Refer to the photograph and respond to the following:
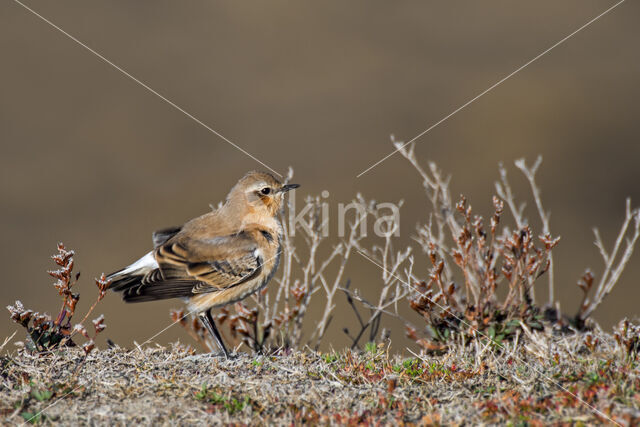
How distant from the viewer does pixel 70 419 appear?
197 inches

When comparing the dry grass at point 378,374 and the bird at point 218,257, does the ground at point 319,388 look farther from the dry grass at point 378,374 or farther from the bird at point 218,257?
the bird at point 218,257

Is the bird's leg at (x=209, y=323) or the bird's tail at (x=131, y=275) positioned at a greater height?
the bird's tail at (x=131, y=275)

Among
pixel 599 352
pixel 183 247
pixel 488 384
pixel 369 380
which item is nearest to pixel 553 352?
pixel 599 352

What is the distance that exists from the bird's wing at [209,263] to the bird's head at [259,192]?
1.85ft

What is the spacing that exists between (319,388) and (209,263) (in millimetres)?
2552

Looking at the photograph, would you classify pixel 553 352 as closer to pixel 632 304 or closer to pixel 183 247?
pixel 183 247

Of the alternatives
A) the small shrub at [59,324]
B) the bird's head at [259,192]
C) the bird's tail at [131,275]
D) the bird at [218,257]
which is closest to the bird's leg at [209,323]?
the bird at [218,257]

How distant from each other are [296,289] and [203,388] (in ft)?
8.68

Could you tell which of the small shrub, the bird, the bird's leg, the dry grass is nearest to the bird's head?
the bird

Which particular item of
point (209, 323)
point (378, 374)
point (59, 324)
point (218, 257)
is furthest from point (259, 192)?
point (378, 374)

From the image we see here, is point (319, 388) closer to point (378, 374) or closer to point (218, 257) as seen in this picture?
point (378, 374)

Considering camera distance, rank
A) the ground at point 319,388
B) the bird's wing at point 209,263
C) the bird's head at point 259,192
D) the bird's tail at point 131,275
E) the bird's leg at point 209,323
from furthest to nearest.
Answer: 1. the bird's head at point 259,192
2. the bird's tail at point 131,275
3. the bird's wing at point 209,263
4. the bird's leg at point 209,323
5. the ground at point 319,388

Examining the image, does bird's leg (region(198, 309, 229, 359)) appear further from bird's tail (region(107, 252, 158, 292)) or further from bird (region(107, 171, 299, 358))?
bird's tail (region(107, 252, 158, 292))

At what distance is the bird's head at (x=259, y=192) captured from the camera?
8414mm
